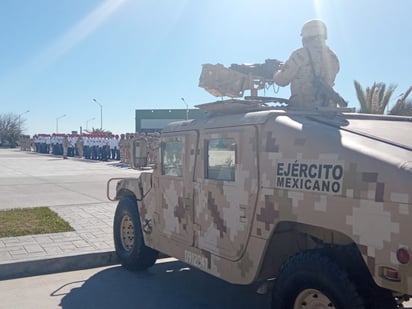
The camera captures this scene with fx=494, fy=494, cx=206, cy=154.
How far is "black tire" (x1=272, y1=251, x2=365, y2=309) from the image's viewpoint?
3.21 m

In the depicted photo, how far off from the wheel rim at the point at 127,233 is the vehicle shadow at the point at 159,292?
0.33 metres

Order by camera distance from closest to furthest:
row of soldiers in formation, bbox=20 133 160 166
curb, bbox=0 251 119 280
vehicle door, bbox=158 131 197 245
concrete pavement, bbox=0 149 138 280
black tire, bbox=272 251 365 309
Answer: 1. black tire, bbox=272 251 365 309
2. vehicle door, bbox=158 131 197 245
3. curb, bbox=0 251 119 280
4. concrete pavement, bbox=0 149 138 280
5. row of soldiers in formation, bbox=20 133 160 166

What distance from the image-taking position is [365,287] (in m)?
3.25

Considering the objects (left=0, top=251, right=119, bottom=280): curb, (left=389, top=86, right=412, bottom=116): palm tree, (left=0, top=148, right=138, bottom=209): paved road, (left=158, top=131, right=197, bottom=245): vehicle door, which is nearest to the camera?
(left=158, top=131, right=197, bottom=245): vehicle door

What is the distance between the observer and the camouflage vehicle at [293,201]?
306 centimetres

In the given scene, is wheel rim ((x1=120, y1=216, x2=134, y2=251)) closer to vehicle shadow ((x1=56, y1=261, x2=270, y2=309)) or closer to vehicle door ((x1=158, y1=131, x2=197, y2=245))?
vehicle shadow ((x1=56, y1=261, x2=270, y2=309))

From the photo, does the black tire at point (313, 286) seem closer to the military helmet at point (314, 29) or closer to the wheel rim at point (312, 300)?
the wheel rim at point (312, 300)

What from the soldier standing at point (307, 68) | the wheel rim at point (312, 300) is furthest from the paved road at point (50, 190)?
the wheel rim at point (312, 300)

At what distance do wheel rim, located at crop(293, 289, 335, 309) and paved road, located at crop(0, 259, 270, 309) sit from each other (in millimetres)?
1525

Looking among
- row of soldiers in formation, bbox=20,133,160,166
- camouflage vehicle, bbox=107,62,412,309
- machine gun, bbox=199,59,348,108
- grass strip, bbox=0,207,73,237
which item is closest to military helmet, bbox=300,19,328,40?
machine gun, bbox=199,59,348,108

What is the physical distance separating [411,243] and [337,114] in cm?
186

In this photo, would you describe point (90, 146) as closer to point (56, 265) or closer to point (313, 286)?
point (56, 265)

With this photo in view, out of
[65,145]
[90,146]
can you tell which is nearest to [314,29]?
[90,146]

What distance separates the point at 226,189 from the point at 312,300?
4.15 feet
